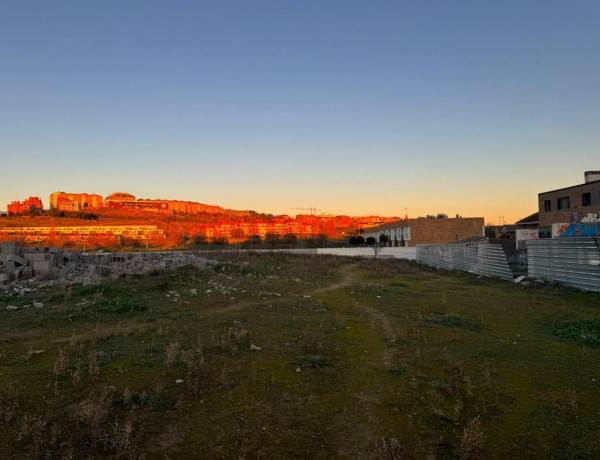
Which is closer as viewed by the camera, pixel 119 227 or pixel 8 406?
pixel 8 406

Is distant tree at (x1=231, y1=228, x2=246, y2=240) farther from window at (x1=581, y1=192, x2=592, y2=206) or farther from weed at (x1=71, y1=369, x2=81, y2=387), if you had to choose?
weed at (x1=71, y1=369, x2=81, y2=387)

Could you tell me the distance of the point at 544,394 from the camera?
5.37m

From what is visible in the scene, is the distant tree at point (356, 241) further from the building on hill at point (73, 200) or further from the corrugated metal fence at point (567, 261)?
the building on hill at point (73, 200)

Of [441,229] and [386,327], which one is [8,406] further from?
[441,229]

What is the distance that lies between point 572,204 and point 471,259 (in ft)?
63.2

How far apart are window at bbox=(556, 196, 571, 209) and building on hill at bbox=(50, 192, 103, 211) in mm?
137579

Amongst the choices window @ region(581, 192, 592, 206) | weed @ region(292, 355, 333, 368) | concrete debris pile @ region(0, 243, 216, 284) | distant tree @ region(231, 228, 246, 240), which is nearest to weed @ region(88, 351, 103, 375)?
weed @ region(292, 355, 333, 368)

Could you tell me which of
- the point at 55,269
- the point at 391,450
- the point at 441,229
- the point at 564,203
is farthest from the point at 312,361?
the point at 441,229

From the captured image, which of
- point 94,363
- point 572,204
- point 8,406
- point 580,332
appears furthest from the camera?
point 572,204

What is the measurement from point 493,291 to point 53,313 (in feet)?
55.6

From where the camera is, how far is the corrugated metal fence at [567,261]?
48.7 ft

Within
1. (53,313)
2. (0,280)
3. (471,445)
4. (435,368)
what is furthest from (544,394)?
(0,280)

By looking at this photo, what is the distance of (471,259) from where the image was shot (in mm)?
26000

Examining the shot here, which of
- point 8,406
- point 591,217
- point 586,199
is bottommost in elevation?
point 8,406
